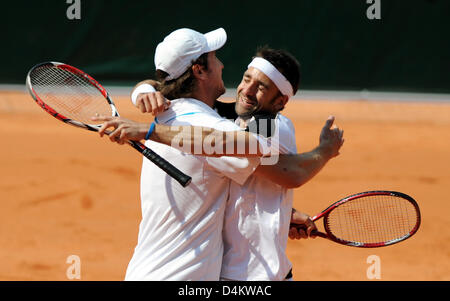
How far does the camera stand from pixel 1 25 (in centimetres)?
998

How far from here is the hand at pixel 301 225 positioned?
3.36 metres

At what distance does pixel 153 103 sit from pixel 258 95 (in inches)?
18.9

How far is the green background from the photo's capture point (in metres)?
10.1

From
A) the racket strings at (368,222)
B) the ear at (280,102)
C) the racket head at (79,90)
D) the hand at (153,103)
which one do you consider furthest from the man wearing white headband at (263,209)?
the racket strings at (368,222)

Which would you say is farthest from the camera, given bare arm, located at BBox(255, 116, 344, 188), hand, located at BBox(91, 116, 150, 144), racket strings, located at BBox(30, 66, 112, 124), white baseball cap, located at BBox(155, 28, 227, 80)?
racket strings, located at BBox(30, 66, 112, 124)

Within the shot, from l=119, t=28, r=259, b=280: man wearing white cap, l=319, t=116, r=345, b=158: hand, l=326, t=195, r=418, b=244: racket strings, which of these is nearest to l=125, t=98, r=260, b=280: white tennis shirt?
l=119, t=28, r=259, b=280: man wearing white cap

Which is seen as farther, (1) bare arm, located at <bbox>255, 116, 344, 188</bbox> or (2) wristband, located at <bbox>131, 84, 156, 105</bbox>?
(2) wristband, located at <bbox>131, 84, 156, 105</bbox>

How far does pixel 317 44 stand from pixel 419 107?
72.7 inches

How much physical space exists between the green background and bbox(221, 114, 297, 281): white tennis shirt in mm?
7480

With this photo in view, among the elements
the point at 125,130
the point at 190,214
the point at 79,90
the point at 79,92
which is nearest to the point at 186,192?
the point at 190,214

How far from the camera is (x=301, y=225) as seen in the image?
3398mm

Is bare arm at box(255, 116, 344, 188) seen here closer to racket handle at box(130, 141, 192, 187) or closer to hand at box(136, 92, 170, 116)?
racket handle at box(130, 141, 192, 187)

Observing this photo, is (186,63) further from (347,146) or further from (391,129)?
(391,129)
